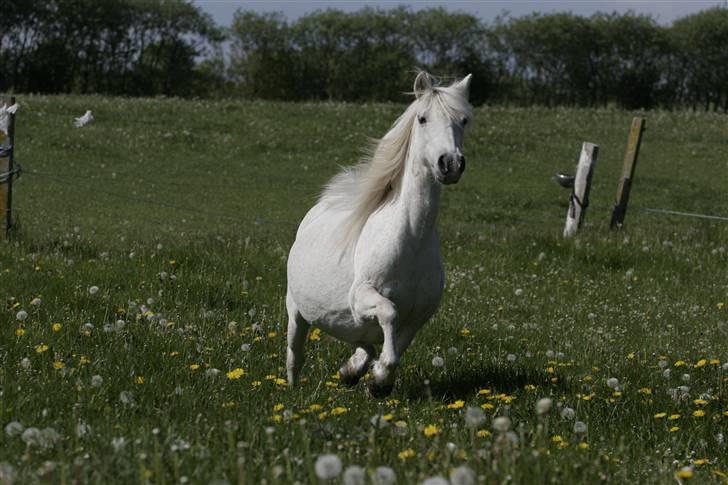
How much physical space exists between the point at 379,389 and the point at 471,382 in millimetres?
1222

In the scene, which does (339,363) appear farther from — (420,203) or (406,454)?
(406,454)

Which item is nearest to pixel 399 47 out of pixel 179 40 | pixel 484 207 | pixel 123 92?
pixel 179 40

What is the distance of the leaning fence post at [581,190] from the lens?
1502 cm

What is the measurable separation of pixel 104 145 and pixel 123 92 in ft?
119

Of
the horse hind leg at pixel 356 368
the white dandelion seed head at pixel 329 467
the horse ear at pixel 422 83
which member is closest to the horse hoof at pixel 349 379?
the horse hind leg at pixel 356 368

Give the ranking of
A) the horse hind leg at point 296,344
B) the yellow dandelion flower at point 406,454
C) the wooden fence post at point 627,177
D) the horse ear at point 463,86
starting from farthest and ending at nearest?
1. the wooden fence post at point 627,177
2. the horse hind leg at point 296,344
3. the horse ear at point 463,86
4. the yellow dandelion flower at point 406,454

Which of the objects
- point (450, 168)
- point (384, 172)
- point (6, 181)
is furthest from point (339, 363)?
point (6, 181)

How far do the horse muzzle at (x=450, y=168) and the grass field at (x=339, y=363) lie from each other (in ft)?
4.31

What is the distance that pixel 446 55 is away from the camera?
74125 mm

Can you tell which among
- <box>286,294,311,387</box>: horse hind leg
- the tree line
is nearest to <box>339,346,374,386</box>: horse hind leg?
<box>286,294,311,387</box>: horse hind leg

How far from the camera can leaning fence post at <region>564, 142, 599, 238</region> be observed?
15016 millimetres

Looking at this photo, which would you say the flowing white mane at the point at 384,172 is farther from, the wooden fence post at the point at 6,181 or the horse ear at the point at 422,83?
the wooden fence post at the point at 6,181

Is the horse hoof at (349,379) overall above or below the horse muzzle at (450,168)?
below

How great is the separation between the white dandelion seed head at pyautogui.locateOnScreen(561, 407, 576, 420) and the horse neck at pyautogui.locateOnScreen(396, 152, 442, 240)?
1.46 m
